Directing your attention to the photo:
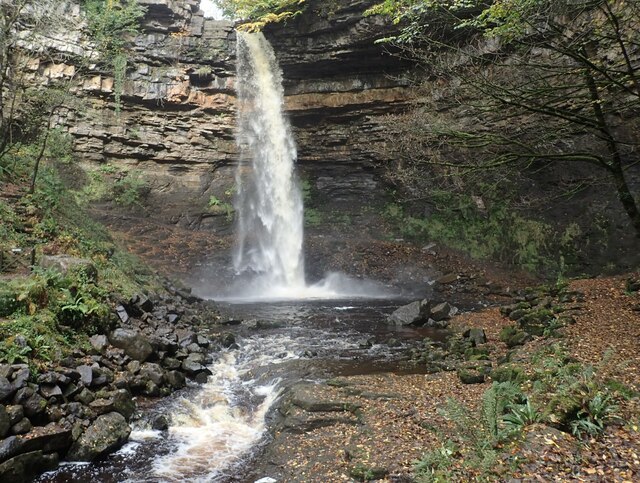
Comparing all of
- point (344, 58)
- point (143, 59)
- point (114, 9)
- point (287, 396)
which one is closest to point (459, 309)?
point (287, 396)

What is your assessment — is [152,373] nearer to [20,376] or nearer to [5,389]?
[20,376]

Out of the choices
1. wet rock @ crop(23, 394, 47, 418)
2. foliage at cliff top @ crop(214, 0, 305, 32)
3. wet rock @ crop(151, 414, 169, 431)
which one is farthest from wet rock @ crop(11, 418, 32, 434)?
foliage at cliff top @ crop(214, 0, 305, 32)

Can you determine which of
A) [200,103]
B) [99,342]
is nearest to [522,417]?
[99,342]

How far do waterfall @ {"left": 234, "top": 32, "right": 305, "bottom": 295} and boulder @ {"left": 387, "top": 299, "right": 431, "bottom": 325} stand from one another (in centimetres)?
861

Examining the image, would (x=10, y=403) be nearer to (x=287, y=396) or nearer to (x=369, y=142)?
(x=287, y=396)

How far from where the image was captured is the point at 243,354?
9398 mm

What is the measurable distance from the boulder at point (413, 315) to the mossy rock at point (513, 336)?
2.77 m

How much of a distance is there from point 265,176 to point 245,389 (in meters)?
16.3

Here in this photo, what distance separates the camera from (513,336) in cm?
872

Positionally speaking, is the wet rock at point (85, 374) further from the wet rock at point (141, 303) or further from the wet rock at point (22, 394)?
the wet rock at point (141, 303)

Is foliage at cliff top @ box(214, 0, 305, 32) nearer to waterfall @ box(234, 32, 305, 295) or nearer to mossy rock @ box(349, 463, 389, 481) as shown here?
waterfall @ box(234, 32, 305, 295)

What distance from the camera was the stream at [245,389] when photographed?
514 centimetres

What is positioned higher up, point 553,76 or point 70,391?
point 553,76

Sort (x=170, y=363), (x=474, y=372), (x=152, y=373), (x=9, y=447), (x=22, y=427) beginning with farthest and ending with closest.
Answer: (x=170, y=363) < (x=152, y=373) < (x=474, y=372) < (x=22, y=427) < (x=9, y=447)
